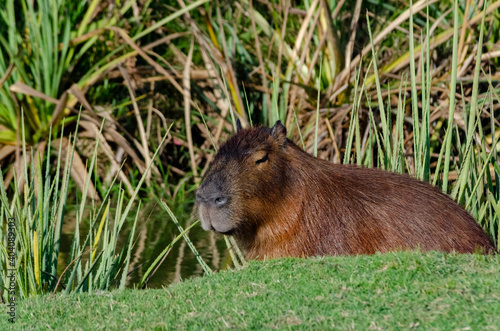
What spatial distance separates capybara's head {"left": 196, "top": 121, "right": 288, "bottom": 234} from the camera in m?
3.51

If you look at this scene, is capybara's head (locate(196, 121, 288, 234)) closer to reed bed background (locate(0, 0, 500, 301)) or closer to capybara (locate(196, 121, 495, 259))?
capybara (locate(196, 121, 495, 259))

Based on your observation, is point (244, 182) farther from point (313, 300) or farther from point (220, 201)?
point (313, 300)

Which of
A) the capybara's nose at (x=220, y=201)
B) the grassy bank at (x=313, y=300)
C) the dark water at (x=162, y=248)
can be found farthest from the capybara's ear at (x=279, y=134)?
the dark water at (x=162, y=248)

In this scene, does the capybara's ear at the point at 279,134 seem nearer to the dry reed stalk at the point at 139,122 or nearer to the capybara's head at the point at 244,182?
the capybara's head at the point at 244,182

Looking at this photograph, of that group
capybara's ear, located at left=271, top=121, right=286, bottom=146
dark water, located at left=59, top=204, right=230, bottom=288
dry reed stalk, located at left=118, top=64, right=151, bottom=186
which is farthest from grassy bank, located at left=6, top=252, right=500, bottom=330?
dry reed stalk, located at left=118, top=64, right=151, bottom=186

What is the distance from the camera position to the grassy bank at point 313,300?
8.11 ft

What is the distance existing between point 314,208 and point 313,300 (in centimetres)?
94

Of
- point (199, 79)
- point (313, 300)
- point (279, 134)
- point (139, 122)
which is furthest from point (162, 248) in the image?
point (313, 300)

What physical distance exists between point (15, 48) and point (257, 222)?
404 cm

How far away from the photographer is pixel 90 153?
7.15 m

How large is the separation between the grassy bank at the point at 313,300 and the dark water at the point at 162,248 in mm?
1522

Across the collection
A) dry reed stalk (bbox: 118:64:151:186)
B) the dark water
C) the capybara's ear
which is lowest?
the dark water

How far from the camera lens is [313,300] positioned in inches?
107

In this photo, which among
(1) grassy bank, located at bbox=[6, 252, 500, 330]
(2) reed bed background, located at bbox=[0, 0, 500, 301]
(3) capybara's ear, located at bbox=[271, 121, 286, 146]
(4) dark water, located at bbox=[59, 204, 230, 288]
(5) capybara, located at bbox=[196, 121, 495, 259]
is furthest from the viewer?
(2) reed bed background, located at bbox=[0, 0, 500, 301]
